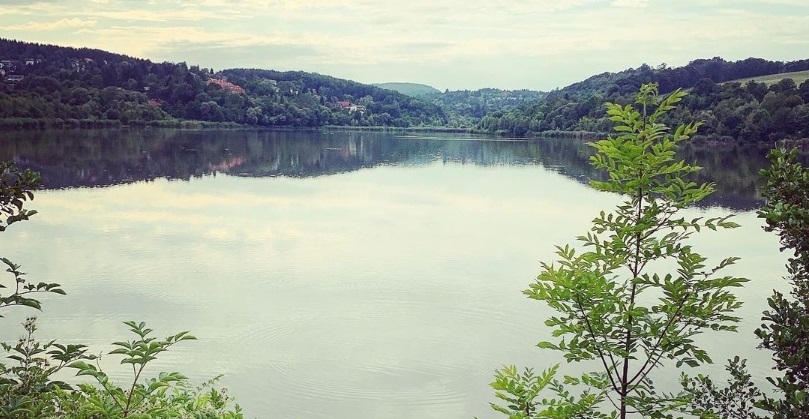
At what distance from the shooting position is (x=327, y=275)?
565 inches

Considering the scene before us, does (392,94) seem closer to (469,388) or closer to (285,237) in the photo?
(285,237)

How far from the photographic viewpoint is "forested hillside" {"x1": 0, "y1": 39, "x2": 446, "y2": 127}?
70375 millimetres

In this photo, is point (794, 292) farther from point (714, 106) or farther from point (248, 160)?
point (714, 106)

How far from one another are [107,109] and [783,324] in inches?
3133

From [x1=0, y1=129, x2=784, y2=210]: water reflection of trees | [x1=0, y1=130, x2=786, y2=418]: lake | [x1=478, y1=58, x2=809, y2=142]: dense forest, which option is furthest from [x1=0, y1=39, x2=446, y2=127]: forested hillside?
[x1=0, y1=130, x2=786, y2=418]: lake

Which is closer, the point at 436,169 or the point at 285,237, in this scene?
the point at 285,237

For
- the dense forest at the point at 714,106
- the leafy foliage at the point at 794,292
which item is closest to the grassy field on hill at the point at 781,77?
the dense forest at the point at 714,106

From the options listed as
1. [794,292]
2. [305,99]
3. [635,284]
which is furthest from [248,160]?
[305,99]

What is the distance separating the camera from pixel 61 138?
5159 cm

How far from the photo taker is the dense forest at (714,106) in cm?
5512

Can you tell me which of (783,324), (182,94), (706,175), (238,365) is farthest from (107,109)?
(783,324)

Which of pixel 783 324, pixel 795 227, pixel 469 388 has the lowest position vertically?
pixel 469 388

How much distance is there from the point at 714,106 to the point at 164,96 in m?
68.2

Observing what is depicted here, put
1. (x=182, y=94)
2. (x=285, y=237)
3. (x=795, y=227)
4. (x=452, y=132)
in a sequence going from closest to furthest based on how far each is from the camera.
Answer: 1. (x=795, y=227)
2. (x=285, y=237)
3. (x=182, y=94)
4. (x=452, y=132)
